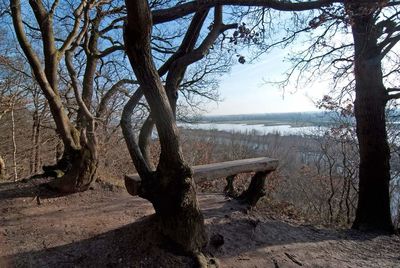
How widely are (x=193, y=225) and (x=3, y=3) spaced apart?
5.44 metres

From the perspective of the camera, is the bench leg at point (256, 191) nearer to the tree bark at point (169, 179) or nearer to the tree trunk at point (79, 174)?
the tree bark at point (169, 179)

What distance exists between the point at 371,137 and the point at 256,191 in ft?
6.59

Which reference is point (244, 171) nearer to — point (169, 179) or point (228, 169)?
point (228, 169)

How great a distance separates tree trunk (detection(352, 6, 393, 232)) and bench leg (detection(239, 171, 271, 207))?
1.62 meters

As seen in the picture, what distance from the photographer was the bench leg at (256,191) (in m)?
4.29

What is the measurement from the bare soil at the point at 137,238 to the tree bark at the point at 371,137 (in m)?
0.39

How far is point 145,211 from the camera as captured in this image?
383 cm

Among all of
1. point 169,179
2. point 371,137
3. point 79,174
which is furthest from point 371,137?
point 79,174

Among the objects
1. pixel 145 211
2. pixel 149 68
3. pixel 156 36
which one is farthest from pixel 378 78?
pixel 156 36

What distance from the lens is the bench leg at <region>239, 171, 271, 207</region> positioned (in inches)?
169

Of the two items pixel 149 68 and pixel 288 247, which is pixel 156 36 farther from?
pixel 288 247

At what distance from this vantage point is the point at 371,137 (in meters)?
4.41

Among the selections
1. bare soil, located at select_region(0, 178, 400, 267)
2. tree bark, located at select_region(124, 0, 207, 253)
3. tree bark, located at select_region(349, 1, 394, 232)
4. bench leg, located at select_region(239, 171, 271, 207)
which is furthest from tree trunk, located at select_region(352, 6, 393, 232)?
tree bark, located at select_region(124, 0, 207, 253)

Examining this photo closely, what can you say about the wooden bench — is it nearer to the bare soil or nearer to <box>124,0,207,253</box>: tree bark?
the bare soil
